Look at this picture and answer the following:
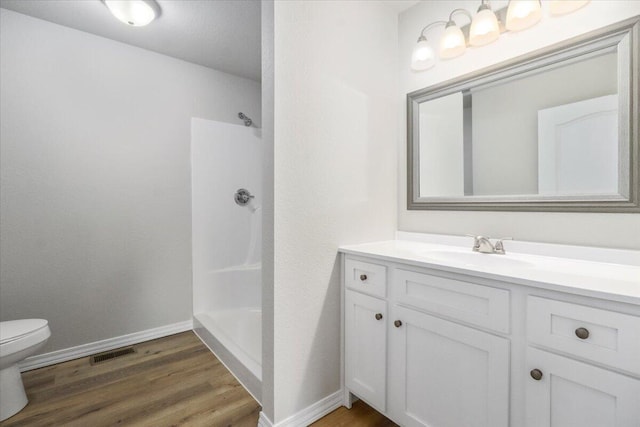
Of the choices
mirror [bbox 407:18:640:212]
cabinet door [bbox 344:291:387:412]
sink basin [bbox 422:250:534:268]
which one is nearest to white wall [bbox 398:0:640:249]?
mirror [bbox 407:18:640:212]

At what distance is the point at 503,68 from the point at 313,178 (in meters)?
1.08

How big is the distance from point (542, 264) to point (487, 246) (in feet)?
0.83

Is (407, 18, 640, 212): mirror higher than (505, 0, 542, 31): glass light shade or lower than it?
lower

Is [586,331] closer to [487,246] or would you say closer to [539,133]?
[487,246]

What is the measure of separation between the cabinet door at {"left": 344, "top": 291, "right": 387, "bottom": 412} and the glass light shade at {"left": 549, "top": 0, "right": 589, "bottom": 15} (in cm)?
142

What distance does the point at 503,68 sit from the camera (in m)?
1.45

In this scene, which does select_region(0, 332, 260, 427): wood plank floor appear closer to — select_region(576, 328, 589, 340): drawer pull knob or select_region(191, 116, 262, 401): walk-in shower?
select_region(191, 116, 262, 401): walk-in shower

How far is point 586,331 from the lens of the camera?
2.69 feet

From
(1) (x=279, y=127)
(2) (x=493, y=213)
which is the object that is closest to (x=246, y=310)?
(1) (x=279, y=127)

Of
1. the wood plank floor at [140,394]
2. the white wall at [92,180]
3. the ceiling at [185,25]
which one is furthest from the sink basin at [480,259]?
the white wall at [92,180]

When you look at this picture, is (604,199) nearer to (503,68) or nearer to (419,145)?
(503,68)

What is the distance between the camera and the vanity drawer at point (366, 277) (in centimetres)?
137

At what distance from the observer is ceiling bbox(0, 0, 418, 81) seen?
5.99ft

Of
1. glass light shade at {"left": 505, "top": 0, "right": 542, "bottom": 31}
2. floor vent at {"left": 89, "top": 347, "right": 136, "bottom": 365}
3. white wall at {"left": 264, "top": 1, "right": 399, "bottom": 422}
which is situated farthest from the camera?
floor vent at {"left": 89, "top": 347, "right": 136, "bottom": 365}
